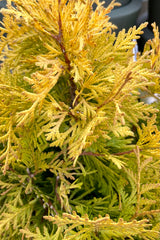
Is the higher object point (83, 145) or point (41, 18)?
point (41, 18)

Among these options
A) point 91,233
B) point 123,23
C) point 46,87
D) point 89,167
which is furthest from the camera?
point 123,23

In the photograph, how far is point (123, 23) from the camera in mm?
2773

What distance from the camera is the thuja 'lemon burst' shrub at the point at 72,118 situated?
0.66 metres

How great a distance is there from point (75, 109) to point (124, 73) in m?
0.18

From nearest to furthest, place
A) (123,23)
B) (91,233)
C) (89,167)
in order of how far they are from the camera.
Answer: (91,233)
(89,167)
(123,23)

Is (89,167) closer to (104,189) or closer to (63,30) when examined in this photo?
(104,189)

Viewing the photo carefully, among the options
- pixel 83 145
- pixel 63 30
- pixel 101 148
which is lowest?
pixel 101 148

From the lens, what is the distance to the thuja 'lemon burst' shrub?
66cm

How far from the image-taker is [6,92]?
31.4 inches

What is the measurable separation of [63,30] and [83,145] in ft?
1.04

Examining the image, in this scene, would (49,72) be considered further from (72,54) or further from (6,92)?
(6,92)

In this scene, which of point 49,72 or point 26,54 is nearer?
point 49,72

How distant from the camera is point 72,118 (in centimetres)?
77

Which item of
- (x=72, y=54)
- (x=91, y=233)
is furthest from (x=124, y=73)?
(x=91, y=233)
